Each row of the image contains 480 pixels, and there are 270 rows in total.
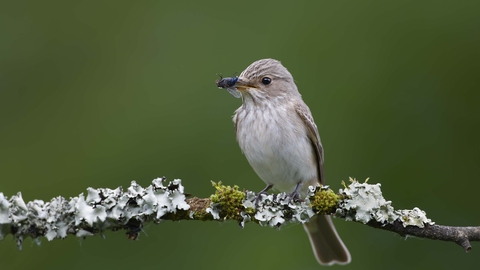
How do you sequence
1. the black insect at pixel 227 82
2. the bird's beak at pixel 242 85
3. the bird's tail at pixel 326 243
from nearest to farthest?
the black insect at pixel 227 82 < the bird's beak at pixel 242 85 < the bird's tail at pixel 326 243

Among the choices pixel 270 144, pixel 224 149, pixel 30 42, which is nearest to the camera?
pixel 270 144

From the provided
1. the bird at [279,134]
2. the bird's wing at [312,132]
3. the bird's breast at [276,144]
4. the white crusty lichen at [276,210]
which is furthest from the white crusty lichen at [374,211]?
the bird's wing at [312,132]

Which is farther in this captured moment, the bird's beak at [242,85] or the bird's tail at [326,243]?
the bird's tail at [326,243]

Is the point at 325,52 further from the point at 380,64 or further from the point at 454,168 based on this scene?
the point at 454,168

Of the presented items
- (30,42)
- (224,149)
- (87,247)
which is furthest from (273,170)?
(30,42)

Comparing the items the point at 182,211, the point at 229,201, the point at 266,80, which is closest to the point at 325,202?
the point at 229,201

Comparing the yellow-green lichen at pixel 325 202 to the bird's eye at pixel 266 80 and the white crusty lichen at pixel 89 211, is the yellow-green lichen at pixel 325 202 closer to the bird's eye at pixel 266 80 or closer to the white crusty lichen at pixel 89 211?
the white crusty lichen at pixel 89 211

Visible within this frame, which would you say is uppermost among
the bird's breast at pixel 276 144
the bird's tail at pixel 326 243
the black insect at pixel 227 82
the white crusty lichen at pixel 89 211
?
the black insect at pixel 227 82
